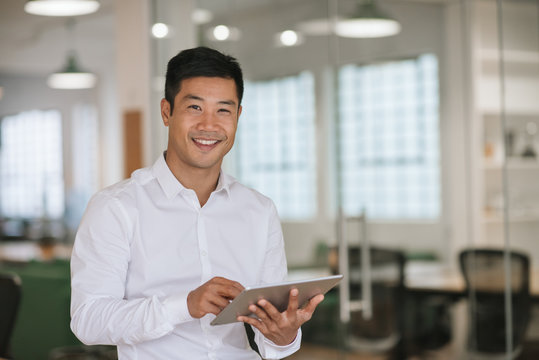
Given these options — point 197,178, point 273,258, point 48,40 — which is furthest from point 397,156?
point 48,40

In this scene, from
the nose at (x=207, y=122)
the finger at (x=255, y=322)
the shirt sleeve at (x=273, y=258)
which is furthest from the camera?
the shirt sleeve at (x=273, y=258)

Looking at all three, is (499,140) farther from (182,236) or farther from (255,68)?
(182,236)

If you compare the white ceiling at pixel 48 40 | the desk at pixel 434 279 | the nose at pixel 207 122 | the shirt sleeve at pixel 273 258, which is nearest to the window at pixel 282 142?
the desk at pixel 434 279

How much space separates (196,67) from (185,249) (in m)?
0.45

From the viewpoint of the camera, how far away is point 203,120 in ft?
6.22

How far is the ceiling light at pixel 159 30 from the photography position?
484 cm

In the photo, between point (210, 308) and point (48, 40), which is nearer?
point (210, 308)

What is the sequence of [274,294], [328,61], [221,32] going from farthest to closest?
[221,32] → [328,61] → [274,294]

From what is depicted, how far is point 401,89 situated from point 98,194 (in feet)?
8.41

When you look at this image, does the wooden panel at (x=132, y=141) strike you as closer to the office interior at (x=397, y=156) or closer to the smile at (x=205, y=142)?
the office interior at (x=397, y=156)

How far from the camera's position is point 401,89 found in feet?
13.7

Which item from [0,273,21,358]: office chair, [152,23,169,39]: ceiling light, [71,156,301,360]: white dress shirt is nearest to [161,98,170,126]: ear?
[71,156,301,360]: white dress shirt

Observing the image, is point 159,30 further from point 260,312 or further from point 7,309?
point 260,312

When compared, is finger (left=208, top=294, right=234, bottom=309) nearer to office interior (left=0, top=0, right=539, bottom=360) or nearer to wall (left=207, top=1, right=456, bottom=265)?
office interior (left=0, top=0, right=539, bottom=360)
